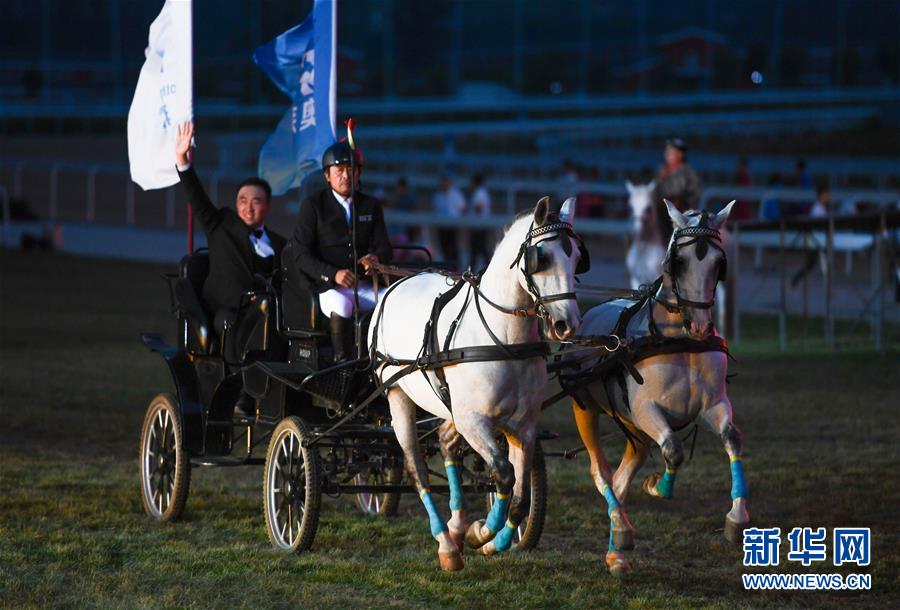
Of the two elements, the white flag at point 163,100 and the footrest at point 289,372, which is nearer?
the footrest at point 289,372

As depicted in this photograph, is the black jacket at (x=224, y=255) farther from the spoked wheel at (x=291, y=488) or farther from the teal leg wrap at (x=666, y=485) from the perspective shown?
the teal leg wrap at (x=666, y=485)

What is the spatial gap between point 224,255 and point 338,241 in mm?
1056

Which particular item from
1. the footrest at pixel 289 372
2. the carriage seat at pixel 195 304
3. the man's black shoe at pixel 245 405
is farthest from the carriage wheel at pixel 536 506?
the carriage seat at pixel 195 304

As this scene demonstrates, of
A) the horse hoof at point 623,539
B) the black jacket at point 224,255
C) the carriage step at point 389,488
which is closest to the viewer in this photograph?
the horse hoof at point 623,539

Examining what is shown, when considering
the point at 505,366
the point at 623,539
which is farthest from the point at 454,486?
the point at 623,539

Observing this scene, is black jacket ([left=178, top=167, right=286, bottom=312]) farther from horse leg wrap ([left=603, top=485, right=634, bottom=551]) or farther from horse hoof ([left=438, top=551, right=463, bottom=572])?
horse leg wrap ([left=603, top=485, right=634, bottom=551])

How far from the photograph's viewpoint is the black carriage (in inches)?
323

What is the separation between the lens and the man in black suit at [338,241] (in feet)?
28.1

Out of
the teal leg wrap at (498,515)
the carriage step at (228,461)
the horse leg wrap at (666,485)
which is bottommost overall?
the teal leg wrap at (498,515)

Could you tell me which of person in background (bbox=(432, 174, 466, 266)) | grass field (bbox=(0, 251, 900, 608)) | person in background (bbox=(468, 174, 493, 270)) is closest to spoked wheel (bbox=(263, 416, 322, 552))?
grass field (bbox=(0, 251, 900, 608))

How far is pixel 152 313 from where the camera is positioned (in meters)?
22.5

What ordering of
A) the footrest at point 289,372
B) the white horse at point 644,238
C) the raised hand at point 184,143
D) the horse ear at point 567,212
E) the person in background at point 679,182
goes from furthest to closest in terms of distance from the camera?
the white horse at point 644,238 < the person in background at point 679,182 < the raised hand at point 184,143 < the footrest at point 289,372 < the horse ear at point 567,212

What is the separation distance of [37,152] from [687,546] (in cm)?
3648

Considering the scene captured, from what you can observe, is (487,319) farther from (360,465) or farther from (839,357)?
(839,357)
